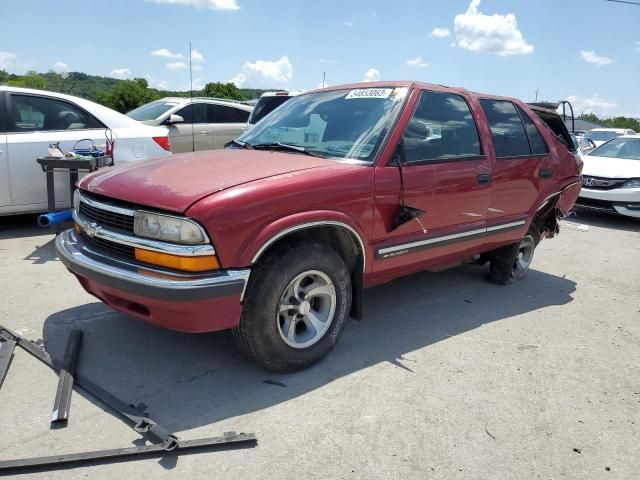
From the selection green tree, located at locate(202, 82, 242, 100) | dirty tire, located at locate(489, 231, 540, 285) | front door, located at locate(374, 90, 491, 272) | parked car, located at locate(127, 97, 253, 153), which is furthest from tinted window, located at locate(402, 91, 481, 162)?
green tree, located at locate(202, 82, 242, 100)

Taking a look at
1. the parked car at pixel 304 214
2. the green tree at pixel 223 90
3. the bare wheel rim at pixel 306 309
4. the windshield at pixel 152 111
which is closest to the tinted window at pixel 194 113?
the windshield at pixel 152 111

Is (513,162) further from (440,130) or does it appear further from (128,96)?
(128,96)

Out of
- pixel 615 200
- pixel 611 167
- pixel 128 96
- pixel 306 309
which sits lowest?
pixel 306 309

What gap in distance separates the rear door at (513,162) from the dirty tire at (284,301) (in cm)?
183

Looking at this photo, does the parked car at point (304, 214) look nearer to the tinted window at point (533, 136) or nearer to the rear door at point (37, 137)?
the tinted window at point (533, 136)

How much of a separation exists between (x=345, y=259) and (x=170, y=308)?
50.6 inches

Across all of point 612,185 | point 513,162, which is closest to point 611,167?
point 612,185

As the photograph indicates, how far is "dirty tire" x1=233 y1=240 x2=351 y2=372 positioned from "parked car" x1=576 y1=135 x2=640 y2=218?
7.36 metres

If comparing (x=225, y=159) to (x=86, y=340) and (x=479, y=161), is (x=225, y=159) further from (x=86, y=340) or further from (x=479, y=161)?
(x=479, y=161)

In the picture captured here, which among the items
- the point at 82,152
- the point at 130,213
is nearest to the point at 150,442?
the point at 130,213

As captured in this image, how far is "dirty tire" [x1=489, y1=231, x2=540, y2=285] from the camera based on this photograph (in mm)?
5344

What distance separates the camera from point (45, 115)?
20.5 ft

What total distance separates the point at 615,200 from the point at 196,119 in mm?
7983

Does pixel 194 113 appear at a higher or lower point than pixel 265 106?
lower
